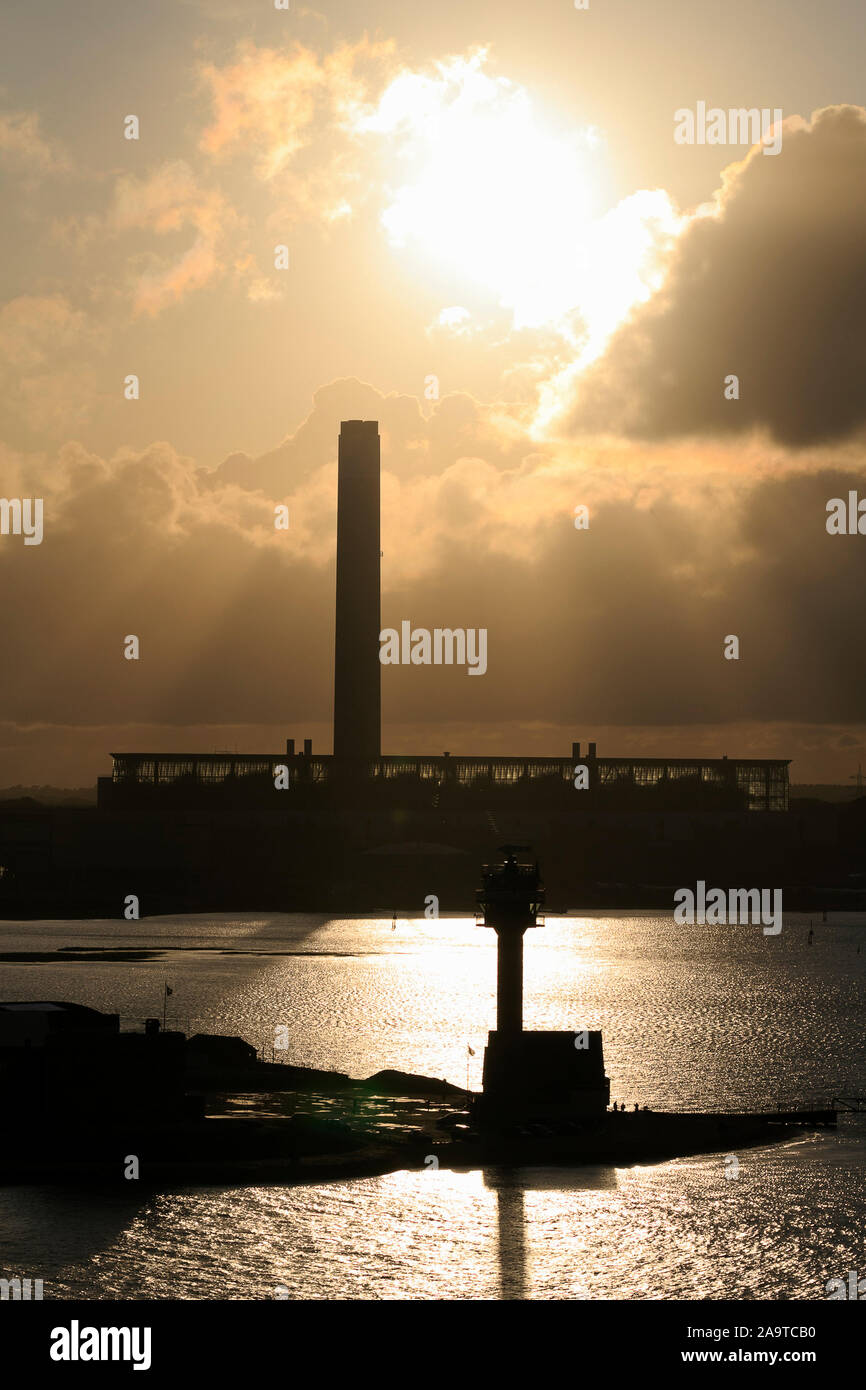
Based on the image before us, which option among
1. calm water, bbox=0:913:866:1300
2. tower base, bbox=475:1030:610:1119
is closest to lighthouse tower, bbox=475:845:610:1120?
tower base, bbox=475:1030:610:1119

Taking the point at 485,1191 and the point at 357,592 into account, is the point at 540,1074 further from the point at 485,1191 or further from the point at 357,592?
the point at 357,592

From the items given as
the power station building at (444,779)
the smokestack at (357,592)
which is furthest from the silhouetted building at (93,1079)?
the power station building at (444,779)

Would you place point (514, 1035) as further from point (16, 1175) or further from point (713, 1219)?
point (16, 1175)

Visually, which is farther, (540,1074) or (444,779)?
(444,779)

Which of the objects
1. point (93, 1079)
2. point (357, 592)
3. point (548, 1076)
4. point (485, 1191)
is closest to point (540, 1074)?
point (548, 1076)

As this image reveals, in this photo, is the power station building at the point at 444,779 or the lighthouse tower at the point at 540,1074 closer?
the lighthouse tower at the point at 540,1074

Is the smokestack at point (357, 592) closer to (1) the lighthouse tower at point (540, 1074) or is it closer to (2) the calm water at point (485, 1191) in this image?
(2) the calm water at point (485, 1191)
